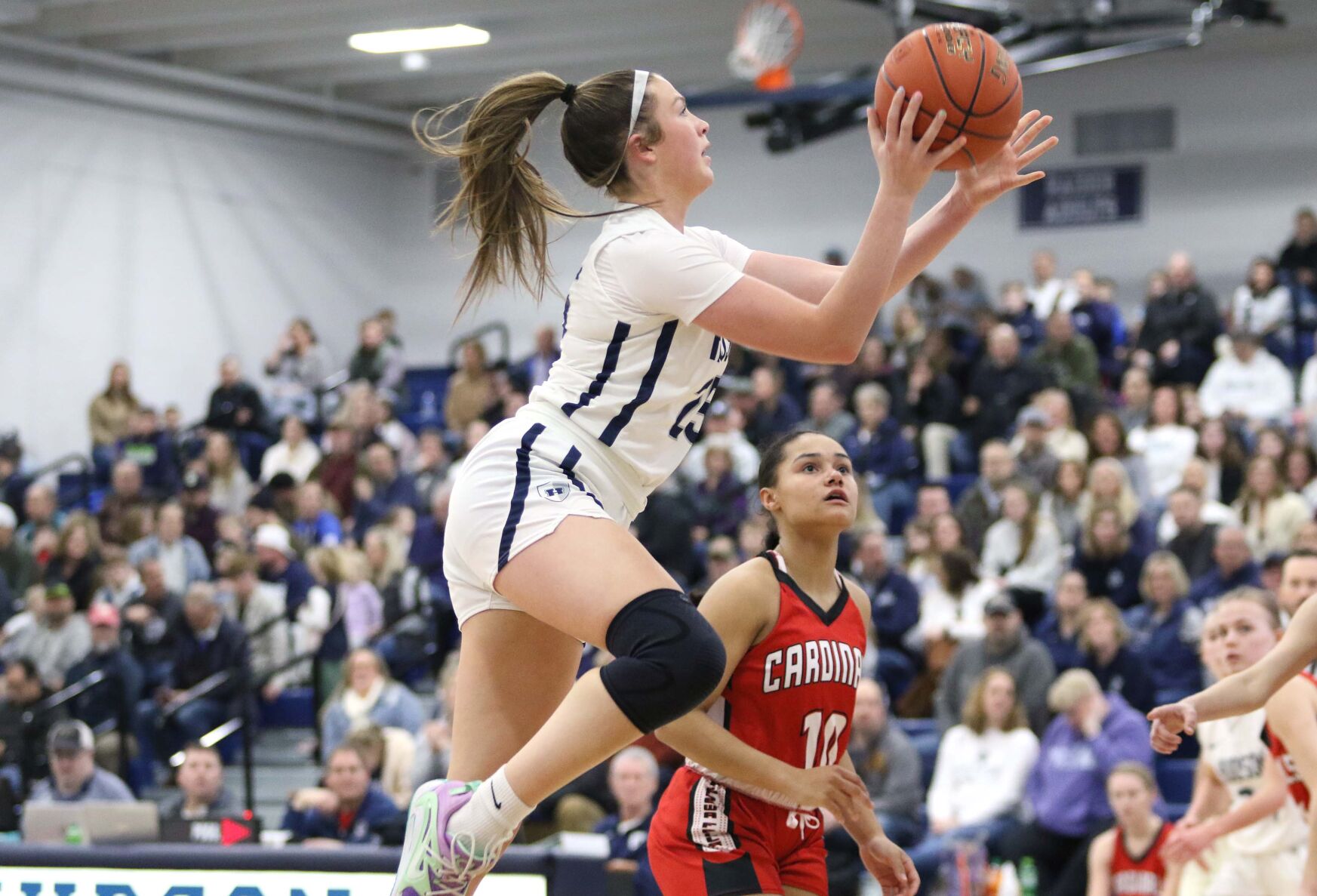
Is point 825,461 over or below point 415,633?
over

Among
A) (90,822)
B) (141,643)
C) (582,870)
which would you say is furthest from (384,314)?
(582,870)

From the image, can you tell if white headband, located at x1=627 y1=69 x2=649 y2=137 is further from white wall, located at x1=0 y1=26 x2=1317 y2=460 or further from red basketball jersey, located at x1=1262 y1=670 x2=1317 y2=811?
white wall, located at x1=0 y1=26 x2=1317 y2=460

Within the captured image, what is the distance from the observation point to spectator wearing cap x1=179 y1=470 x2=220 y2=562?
12961 millimetres

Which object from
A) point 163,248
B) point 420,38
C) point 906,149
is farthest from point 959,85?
point 163,248

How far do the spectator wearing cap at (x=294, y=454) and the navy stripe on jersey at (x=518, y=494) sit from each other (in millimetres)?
11262

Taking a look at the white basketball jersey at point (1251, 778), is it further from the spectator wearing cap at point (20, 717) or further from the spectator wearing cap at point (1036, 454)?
the spectator wearing cap at point (20, 717)

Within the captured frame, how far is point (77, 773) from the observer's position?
8.12 meters

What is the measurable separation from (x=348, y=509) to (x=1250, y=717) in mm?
9016

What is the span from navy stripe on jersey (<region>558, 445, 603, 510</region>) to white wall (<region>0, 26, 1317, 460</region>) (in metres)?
12.8

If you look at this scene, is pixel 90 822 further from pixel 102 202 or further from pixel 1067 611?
pixel 102 202

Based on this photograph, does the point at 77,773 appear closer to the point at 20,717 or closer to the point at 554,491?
the point at 20,717

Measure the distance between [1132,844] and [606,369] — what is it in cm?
445

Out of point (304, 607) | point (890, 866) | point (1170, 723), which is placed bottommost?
point (304, 607)

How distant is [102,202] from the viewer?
1608cm
